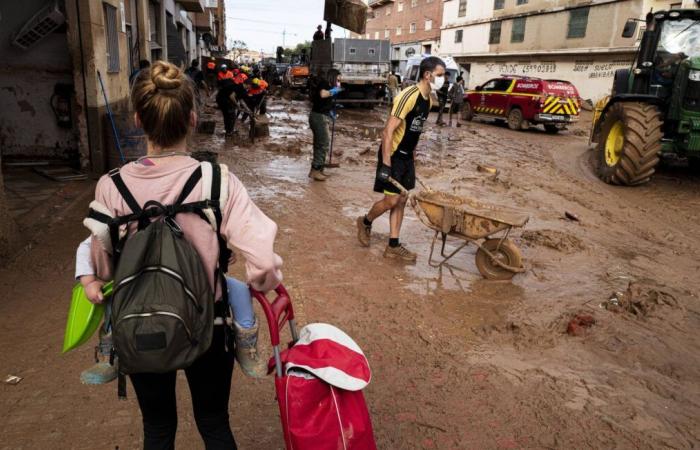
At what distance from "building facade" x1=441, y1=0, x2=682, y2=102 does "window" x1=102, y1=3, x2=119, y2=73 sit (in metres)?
18.7

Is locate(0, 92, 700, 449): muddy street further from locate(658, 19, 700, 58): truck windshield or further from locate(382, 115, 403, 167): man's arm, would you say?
locate(658, 19, 700, 58): truck windshield

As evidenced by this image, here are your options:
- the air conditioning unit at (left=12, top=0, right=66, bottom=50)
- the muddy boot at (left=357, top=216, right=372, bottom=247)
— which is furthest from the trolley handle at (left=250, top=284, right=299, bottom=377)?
the air conditioning unit at (left=12, top=0, right=66, bottom=50)

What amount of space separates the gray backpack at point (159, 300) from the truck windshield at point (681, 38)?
403 inches

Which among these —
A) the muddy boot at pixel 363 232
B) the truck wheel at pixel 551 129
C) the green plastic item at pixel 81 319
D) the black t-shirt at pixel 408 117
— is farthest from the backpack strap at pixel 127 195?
the truck wheel at pixel 551 129

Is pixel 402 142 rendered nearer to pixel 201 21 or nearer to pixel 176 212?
pixel 176 212

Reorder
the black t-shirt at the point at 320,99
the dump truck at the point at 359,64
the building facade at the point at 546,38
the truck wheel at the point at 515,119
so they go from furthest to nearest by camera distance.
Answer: the building facade at the point at 546,38 → the dump truck at the point at 359,64 → the truck wheel at the point at 515,119 → the black t-shirt at the point at 320,99

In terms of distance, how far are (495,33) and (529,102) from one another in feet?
62.9

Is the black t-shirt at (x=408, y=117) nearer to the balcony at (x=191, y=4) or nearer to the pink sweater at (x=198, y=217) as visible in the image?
the pink sweater at (x=198, y=217)

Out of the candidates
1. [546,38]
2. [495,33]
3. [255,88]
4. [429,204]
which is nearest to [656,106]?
[429,204]

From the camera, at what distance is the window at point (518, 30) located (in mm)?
30909

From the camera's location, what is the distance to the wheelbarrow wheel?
4930 mm

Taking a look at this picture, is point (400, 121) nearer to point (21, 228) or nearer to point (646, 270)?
point (646, 270)

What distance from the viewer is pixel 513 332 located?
158 inches

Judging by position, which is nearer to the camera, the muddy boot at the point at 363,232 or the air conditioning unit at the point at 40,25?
the muddy boot at the point at 363,232
